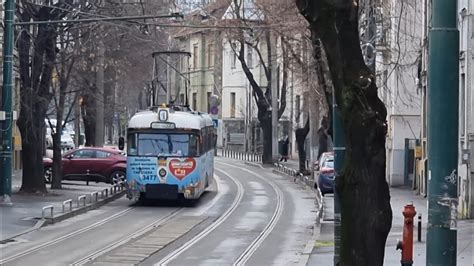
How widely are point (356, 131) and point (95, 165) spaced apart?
34128 mm

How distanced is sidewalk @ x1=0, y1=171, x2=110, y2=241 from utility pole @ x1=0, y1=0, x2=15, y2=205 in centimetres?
66

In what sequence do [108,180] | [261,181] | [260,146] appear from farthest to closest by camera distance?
[260,146] → [261,181] → [108,180]

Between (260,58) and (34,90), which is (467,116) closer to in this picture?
(34,90)

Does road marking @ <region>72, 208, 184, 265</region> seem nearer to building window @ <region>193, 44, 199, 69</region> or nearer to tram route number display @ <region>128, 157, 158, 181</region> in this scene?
tram route number display @ <region>128, 157, 158, 181</region>

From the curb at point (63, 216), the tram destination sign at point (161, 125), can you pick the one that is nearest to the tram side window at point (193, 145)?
the tram destination sign at point (161, 125)

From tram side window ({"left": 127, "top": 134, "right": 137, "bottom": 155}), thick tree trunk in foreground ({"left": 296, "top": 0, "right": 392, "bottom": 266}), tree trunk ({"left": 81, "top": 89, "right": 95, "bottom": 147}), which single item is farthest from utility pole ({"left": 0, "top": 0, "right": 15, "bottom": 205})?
thick tree trunk in foreground ({"left": 296, "top": 0, "right": 392, "bottom": 266})

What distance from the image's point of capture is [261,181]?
1949 inches

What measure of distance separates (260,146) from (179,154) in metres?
49.2

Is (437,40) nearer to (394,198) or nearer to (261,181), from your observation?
(394,198)

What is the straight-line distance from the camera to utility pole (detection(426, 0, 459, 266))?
7.66m

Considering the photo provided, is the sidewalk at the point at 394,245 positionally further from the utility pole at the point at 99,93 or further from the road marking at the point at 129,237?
the utility pole at the point at 99,93

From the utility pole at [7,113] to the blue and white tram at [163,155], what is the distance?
3972 millimetres

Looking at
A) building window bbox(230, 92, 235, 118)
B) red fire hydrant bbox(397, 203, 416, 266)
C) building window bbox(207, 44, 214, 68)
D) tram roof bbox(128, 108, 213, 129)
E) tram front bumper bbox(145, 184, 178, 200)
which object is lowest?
tram front bumper bbox(145, 184, 178, 200)

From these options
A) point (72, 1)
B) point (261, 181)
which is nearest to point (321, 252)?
point (72, 1)
